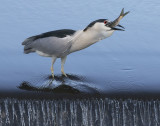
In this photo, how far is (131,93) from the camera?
4.09 m

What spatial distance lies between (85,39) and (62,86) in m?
0.57

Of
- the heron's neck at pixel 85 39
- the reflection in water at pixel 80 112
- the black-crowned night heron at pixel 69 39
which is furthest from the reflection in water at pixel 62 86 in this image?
the heron's neck at pixel 85 39

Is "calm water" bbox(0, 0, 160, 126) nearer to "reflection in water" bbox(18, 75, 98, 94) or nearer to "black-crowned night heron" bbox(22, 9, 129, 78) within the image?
"reflection in water" bbox(18, 75, 98, 94)

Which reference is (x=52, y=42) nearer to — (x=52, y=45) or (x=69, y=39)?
(x=52, y=45)

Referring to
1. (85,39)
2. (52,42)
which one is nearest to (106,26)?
(85,39)

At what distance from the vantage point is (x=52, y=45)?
13.3ft

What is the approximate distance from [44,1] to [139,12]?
199 cm

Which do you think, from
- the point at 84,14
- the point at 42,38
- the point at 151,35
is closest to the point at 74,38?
the point at 42,38

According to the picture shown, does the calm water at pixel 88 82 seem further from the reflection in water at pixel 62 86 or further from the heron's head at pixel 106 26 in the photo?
the heron's head at pixel 106 26

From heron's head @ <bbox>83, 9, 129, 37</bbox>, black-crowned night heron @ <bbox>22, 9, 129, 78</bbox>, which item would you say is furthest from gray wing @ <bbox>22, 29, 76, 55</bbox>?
heron's head @ <bbox>83, 9, 129, 37</bbox>

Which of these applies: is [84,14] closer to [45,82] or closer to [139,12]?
[139,12]

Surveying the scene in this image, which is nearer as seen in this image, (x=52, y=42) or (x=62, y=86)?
(x=52, y=42)

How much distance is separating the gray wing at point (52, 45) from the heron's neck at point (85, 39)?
0.20 feet

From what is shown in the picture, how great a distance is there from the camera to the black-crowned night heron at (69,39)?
3.75 metres
